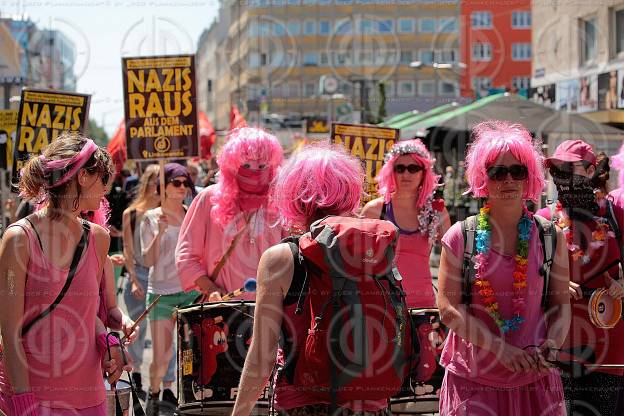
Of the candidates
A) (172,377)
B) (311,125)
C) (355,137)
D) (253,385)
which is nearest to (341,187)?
(253,385)

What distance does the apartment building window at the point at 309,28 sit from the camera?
75375 millimetres

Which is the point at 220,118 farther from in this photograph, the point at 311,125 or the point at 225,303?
the point at 225,303

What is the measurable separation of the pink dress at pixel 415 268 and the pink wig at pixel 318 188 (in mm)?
2700

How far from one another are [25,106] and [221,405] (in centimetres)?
433

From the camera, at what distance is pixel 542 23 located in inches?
1068

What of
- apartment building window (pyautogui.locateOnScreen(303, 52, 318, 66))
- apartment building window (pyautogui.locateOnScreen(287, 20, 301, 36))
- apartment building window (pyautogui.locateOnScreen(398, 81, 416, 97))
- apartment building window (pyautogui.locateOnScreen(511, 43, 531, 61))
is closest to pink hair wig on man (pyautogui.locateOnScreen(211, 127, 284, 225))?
apartment building window (pyautogui.locateOnScreen(511, 43, 531, 61))

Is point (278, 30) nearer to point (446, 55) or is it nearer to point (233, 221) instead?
point (446, 55)

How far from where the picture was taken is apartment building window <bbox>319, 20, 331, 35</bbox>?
249 ft

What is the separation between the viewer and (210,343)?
5121mm

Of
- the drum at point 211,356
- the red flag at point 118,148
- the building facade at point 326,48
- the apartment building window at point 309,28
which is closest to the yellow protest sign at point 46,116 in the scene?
→ the drum at point 211,356

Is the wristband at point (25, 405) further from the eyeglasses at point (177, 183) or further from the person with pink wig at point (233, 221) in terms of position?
the eyeglasses at point (177, 183)

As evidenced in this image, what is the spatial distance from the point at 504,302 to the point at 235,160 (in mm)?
2497

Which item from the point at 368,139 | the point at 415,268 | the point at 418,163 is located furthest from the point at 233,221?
the point at 368,139

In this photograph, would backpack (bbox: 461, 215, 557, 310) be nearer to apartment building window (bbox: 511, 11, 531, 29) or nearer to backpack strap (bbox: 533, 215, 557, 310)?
backpack strap (bbox: 533, 215, 557, 310)
